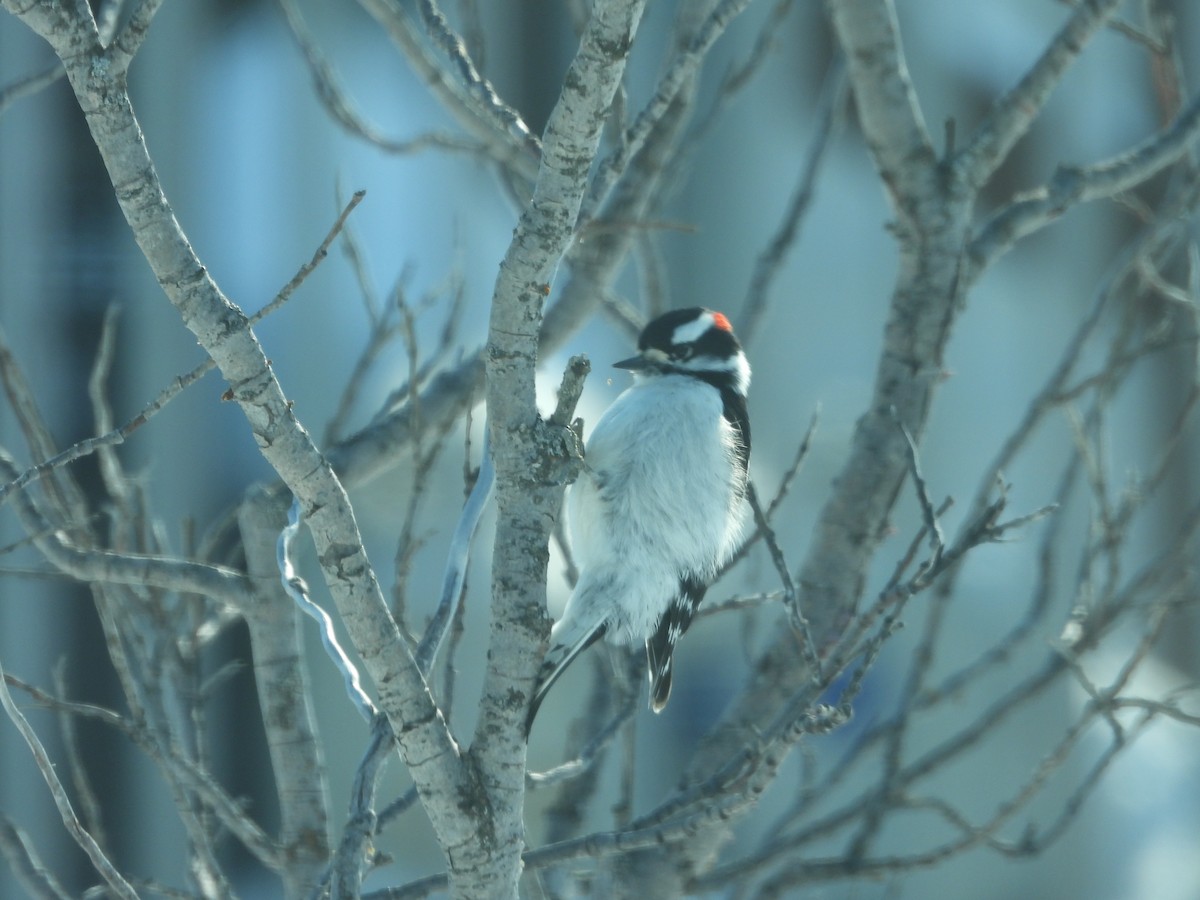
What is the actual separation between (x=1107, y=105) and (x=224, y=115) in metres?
5.77

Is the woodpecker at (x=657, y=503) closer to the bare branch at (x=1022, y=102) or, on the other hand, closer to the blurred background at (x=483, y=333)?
the bare branch at (x=1022, y=102)

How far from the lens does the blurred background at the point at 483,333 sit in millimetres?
6449

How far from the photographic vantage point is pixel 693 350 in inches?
151

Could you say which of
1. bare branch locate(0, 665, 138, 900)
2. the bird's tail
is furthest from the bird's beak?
bare branch locate(0, 665, 138, 900)

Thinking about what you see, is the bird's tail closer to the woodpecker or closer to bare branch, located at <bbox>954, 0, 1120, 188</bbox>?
the woodpecker

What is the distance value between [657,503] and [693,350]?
0.60 m

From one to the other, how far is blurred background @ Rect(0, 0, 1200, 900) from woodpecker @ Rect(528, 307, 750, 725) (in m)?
1.51

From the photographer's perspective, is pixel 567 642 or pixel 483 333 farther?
pixel 483 333

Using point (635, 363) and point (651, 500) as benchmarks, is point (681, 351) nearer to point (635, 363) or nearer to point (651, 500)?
point (635, 363)

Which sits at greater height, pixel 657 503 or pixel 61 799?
pixel 657 503

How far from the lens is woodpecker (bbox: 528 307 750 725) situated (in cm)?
330

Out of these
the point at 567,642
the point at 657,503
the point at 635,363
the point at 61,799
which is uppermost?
the point at 635,363

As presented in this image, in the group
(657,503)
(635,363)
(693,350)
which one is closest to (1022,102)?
(693,350)

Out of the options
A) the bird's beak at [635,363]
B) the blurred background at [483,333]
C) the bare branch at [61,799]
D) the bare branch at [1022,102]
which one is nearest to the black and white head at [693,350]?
the bird's beak at [635,363]
